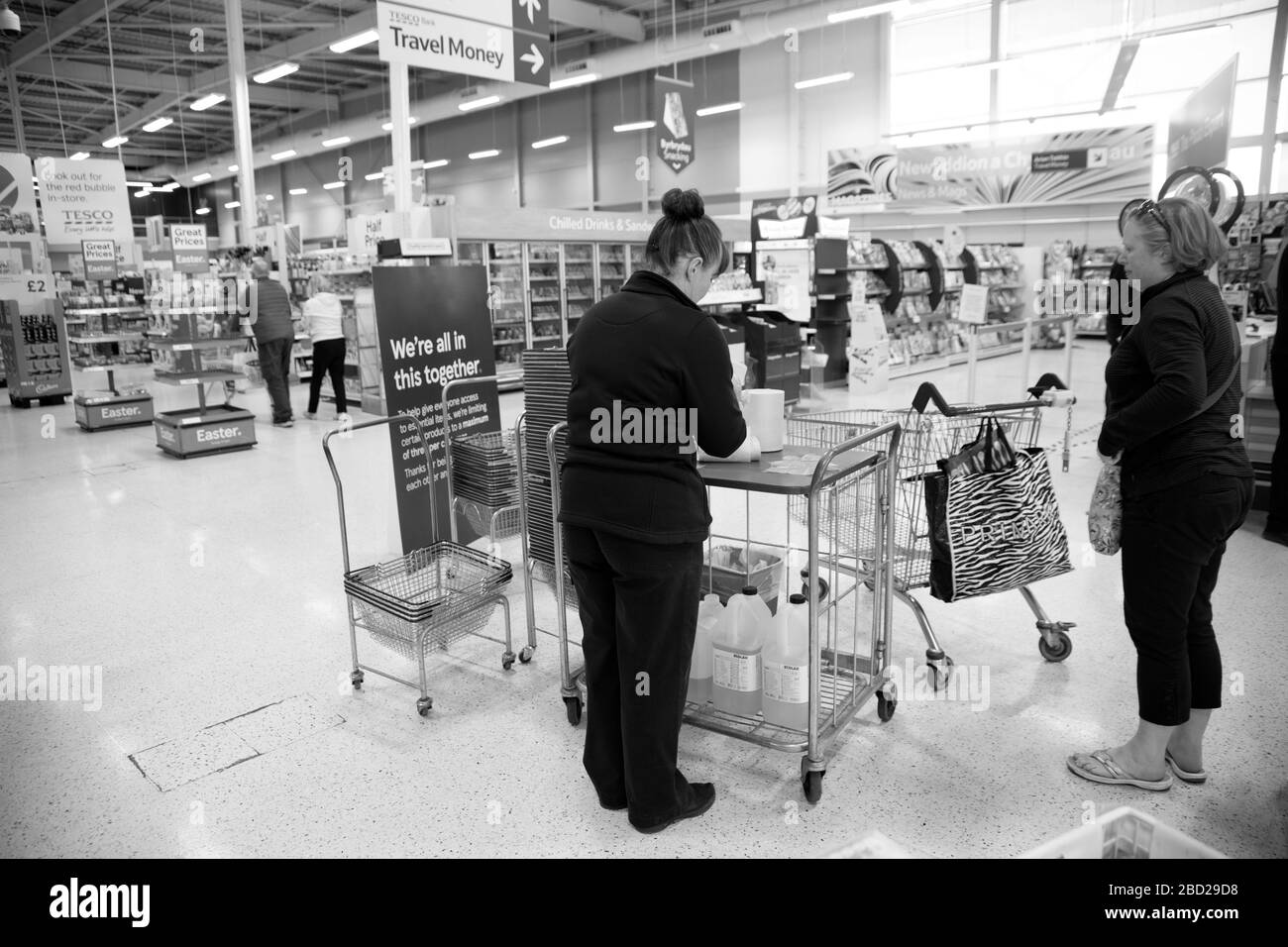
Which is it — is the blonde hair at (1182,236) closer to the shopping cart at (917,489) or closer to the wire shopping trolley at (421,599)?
the shopping cart at (917,489)

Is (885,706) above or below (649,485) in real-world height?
below

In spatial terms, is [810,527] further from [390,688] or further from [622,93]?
[622,93]

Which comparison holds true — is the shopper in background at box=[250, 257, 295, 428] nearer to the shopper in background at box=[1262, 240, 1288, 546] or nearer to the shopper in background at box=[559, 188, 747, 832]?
the shopper in background at box=[559, 188, 747, 832]

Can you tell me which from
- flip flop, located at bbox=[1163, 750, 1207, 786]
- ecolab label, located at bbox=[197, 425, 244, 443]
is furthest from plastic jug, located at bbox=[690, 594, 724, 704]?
ecolab label, located at bbox=[197, 425, 244, 443]

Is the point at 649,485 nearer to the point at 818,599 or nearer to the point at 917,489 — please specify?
the point at 818,599

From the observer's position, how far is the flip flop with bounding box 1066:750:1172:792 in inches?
106

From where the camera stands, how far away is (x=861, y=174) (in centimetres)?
1714

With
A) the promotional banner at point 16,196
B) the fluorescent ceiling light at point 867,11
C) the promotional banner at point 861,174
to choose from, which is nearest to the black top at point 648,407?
the promotional banner at point 16,196

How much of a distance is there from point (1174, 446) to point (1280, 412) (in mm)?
3343

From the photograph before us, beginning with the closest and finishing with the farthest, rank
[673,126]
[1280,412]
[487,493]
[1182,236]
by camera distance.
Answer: [1182,236] < [487,493] < [1280,412] < [673,126]

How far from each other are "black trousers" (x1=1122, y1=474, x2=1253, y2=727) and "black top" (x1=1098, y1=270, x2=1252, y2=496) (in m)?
0.06

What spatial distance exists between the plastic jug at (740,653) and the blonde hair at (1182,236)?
1512 mm

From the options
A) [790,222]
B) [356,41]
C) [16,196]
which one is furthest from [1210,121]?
[16,196]

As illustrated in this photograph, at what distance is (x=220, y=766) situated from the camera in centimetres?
301
